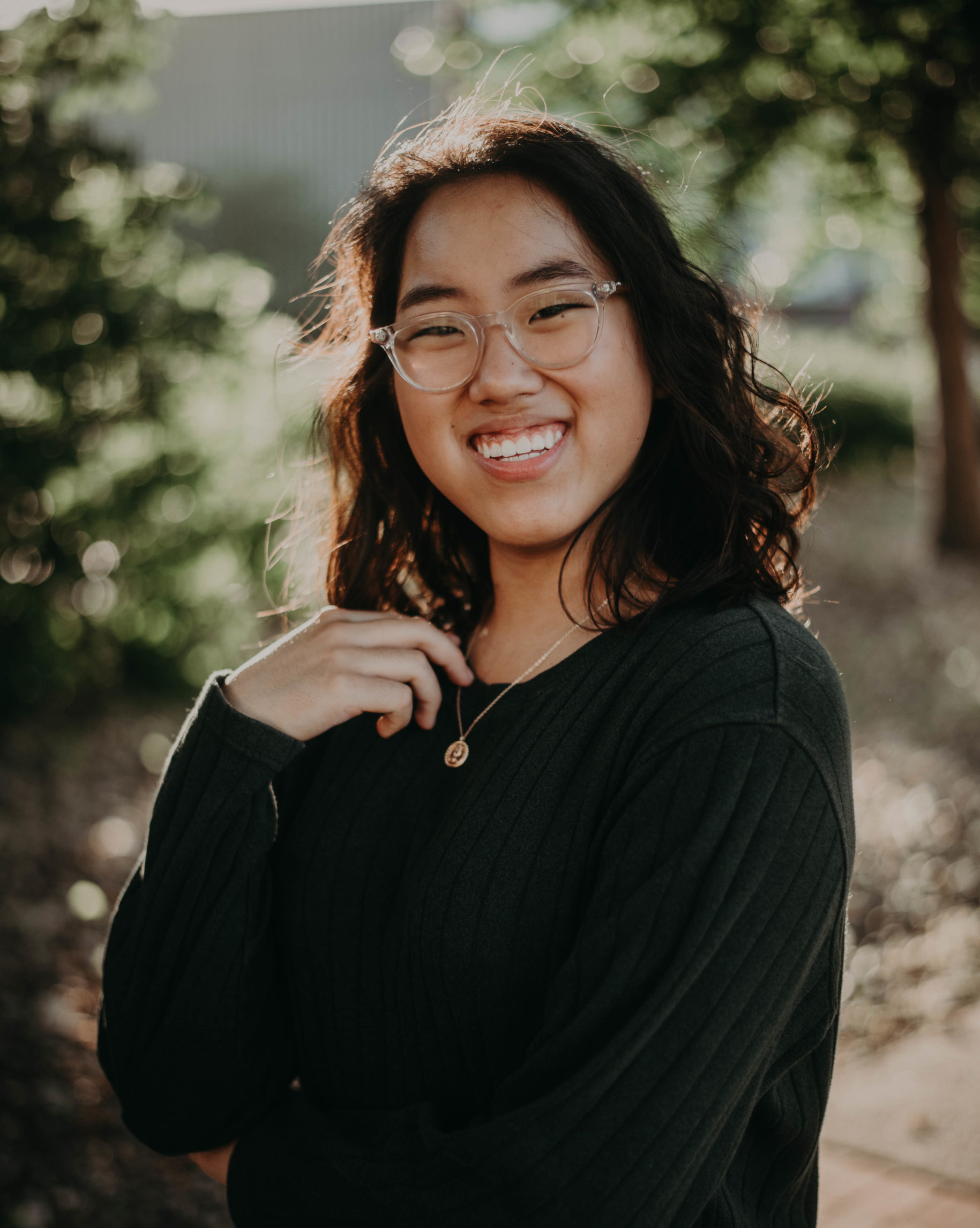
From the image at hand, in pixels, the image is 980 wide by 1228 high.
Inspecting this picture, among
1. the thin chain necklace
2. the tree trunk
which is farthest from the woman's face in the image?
the tree trunk

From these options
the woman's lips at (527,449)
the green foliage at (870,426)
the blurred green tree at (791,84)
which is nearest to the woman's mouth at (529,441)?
the woman's lips at (527,449)

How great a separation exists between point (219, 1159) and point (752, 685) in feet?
3.83

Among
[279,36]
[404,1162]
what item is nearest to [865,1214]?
[404,1162]

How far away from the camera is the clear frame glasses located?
1525mm

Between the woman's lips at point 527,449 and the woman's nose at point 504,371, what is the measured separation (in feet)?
0.17

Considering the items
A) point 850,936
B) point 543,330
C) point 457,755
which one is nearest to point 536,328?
point 543,330

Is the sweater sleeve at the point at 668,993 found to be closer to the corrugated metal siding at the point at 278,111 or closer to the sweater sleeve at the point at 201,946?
the sweater sleeve at the point at 201,946

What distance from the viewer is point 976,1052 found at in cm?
375

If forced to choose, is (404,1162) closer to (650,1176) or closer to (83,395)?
(650,1176)

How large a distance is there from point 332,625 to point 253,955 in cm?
52

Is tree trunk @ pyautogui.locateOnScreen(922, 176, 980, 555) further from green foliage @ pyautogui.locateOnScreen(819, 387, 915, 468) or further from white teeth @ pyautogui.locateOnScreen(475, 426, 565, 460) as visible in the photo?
white teeth @ pyautogui.locateOnScreen(475, 426, 565, 460)

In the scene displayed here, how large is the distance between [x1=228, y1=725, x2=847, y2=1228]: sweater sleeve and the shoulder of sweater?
21mm

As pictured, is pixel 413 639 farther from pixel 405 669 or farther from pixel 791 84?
pixel 791 84

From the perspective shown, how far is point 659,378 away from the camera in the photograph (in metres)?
1.62
